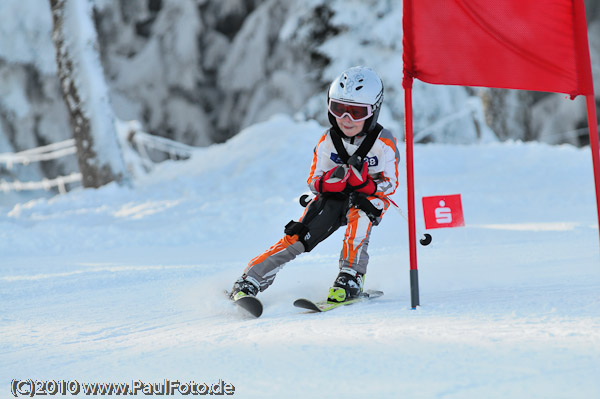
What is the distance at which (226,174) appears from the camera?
9.46 m

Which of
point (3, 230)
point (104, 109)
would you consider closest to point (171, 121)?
point (104, 109)

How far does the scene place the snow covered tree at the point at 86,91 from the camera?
955cm

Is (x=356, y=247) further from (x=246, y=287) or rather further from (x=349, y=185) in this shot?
(x=246, y=287)

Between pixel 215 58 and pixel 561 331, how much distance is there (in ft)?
58.3

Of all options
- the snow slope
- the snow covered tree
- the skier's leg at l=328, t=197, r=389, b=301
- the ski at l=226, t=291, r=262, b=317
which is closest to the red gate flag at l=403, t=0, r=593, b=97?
Answer: the skier's leg at l=328, t=197, r=389, b=301

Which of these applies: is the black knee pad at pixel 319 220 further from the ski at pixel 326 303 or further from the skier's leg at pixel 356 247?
the ski at pixel 326 303

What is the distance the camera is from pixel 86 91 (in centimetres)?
960

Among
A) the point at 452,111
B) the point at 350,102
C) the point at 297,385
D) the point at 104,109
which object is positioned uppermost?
the point at 452,111

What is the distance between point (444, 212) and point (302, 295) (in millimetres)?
834

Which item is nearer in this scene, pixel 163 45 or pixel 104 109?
pixel 104 109

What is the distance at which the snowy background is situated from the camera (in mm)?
1953

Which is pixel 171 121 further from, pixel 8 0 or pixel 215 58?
pixel 8 0

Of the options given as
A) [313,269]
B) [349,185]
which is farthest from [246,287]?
[313,269]

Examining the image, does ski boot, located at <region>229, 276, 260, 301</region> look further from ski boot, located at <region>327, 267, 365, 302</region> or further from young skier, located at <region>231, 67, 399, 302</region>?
ski boot, located at <region>327, 267, 365, 302</region>
